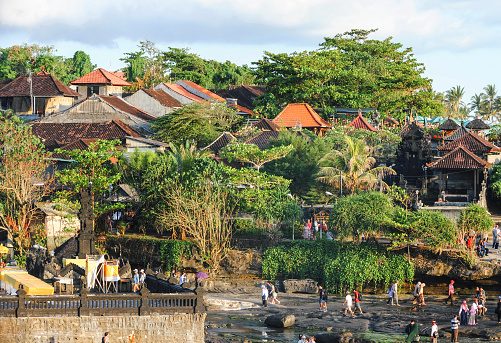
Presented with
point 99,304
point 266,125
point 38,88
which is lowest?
point 99,304

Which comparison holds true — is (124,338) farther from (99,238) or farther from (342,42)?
(342,42)

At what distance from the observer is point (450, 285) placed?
1572 inches

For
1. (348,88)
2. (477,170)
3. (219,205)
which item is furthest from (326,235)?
(348,88)

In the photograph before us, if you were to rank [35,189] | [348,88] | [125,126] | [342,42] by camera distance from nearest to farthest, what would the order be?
1. [35,189]
2. [125,126]
3. [348,88]
4. [342,42]

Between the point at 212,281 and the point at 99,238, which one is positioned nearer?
the point at 212,281

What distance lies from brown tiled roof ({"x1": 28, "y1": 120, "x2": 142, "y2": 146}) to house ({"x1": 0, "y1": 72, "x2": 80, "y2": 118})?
9.36 meters

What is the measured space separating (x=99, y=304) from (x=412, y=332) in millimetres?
12741

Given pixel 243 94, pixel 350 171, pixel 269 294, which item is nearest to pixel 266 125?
pixel 350 171

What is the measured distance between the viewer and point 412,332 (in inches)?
1312

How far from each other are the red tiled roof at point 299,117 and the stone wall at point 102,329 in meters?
41.1

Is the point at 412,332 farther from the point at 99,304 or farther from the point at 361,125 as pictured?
the point at 361,125

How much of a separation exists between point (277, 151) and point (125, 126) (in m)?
19.7

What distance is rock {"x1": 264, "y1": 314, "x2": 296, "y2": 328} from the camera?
118ft

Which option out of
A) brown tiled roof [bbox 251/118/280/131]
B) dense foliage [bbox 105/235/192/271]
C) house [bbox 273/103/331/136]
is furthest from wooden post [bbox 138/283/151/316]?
house [bbox 273/103/331/136]
